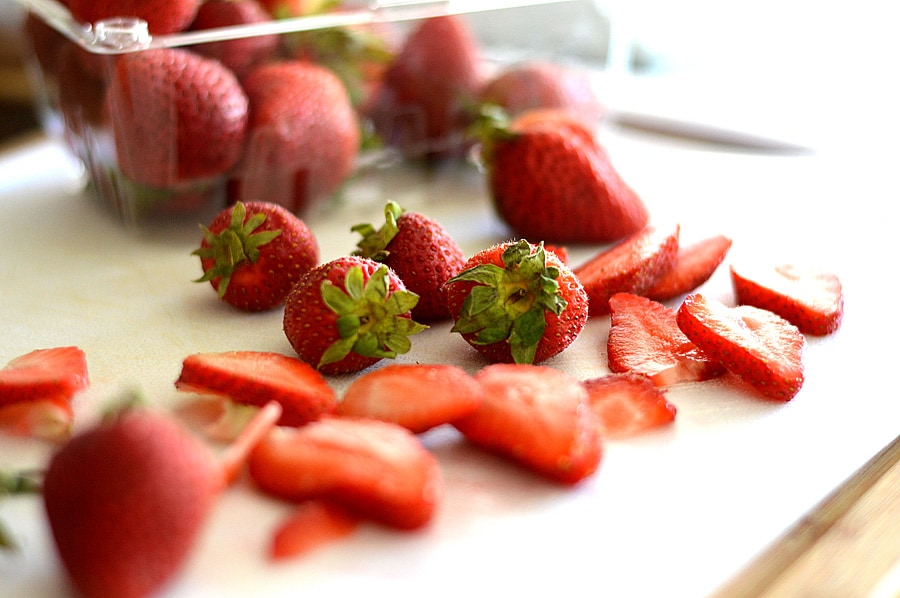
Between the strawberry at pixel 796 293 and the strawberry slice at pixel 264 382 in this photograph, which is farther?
the strawberry at pixel 796 293

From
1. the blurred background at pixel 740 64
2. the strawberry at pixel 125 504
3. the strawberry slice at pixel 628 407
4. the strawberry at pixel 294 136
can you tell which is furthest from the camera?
the blurred background at pixel 740 64

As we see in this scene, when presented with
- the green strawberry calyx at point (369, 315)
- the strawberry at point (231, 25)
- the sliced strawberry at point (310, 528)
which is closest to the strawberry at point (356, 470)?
the sliced strawberry at point (310, 528)

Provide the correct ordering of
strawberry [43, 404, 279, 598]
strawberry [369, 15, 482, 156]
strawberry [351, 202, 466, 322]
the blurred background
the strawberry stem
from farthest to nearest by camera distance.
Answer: the blurred background → strawberry [369, 15, 482, 156] → strawberry [351, 202, 466, 322] → the strawberry stem → strawberry [43, 404, 279, 598]

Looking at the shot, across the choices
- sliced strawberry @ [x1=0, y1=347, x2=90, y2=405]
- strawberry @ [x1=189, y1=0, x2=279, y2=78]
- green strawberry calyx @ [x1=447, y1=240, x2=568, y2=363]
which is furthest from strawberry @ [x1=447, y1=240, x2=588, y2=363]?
strawberry @ [x1=189, y1=0, x2=279, y2=78]

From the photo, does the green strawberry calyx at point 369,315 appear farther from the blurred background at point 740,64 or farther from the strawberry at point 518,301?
the blurred background at point 740,64

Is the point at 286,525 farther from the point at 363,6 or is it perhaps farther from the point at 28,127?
the point at 28,127

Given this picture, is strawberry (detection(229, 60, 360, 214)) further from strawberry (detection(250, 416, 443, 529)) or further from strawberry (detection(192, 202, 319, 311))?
strawberry (detection(250, 416, 443, 529))

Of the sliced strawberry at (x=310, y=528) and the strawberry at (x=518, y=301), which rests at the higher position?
the strawberry at (x=518, y=301)

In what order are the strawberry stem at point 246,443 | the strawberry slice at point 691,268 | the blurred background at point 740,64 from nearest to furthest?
the strawberry stem at point 246,443 → the strawberry slice at point 691,268 → the blurred background at point 740,64
